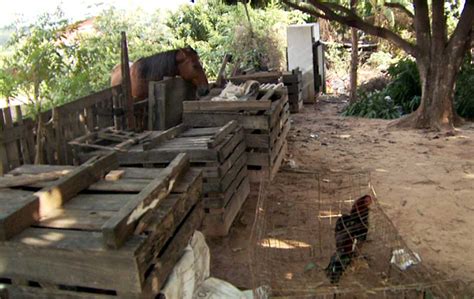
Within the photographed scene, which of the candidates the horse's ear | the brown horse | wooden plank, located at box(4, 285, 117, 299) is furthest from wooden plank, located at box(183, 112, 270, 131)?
wooden plank, located at box(4, 285, 117, 299)

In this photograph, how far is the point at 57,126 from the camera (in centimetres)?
445

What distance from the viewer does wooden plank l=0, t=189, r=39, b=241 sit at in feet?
6.88

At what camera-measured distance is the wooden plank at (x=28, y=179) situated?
2625 mm

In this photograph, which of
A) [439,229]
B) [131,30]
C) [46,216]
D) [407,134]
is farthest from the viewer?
[131,30]

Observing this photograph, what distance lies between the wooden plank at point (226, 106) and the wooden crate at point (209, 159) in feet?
2.20

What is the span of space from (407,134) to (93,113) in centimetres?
687

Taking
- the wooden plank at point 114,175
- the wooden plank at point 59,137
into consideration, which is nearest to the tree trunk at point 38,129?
the wooden plank at point 59,137

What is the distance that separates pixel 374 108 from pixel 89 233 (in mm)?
11536

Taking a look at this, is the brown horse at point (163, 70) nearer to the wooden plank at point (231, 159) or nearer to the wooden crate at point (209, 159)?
the wooden plank at point (231, 159)

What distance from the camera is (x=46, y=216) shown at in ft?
7.73

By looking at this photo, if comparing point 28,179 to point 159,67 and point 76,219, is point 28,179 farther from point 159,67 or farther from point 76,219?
point 159,67

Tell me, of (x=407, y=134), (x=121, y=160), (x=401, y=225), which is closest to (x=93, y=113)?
(x=121, y=160)

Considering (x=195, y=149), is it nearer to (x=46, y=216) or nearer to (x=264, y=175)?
(x=264, y=175)

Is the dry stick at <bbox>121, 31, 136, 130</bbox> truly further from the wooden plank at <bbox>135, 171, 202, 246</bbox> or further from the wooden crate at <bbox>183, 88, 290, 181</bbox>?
the wooden plank at <bbox>135, 171, 202, 246</bbox>
